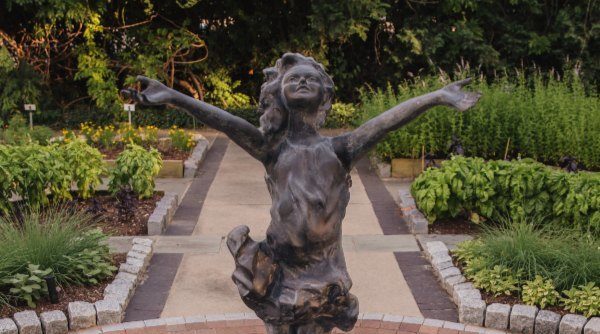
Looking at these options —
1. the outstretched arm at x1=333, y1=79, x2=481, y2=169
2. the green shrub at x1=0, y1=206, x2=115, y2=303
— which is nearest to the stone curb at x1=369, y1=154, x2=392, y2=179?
the green shrub at x1=0, y1=206, x2=115, y2=303

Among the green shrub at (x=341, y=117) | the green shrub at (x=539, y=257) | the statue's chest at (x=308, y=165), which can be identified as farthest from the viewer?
the green shrub at (x=341, y=117)

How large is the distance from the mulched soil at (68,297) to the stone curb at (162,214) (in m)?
1.59

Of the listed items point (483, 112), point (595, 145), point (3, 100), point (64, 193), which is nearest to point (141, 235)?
point (64, 193)

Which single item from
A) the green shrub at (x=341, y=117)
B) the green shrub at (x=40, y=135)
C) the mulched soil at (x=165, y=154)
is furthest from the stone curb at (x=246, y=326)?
the green shrub at (x=341, y=117)

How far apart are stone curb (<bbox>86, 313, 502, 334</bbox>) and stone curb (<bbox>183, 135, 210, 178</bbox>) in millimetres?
5199

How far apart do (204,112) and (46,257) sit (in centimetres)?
334

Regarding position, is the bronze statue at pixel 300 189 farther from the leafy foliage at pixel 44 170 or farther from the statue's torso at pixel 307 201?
the leafy foliage at pixel 44 170

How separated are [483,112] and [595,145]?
159 cm

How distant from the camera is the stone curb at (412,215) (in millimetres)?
8039

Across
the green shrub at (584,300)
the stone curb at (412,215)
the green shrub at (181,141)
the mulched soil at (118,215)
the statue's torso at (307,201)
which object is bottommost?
the green shrub at (181,141)

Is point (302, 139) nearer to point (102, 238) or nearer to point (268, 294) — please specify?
point (268, 294)

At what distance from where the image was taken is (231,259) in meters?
7.38

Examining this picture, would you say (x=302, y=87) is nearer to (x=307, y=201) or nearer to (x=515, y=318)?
(x=307, y=201)

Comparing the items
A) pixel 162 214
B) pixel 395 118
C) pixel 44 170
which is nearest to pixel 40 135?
pixel 44 170
